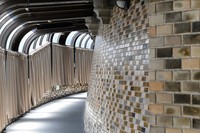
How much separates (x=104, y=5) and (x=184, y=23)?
14.3ft

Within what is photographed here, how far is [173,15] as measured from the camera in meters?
1.88

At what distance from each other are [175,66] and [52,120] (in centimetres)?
850

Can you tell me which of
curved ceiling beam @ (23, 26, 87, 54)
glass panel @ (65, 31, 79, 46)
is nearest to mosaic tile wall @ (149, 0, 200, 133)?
curved ceiling beam @ (23, 26, 87, 54)

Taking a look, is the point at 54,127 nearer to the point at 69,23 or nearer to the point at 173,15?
the point at 69,23

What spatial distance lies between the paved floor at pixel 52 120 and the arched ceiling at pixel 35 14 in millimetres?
2280

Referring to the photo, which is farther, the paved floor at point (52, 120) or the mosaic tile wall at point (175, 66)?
the paved floor at point (52, 120)

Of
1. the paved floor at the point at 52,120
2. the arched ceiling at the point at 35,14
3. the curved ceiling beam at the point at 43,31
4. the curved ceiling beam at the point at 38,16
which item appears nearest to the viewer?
the arched ceiling at the point at 35,14

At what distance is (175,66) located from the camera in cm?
185

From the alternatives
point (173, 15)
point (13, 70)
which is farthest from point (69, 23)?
point (173, 15)

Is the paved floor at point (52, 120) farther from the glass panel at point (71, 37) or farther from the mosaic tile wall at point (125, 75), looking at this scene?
the glass panel at point (71, 37)

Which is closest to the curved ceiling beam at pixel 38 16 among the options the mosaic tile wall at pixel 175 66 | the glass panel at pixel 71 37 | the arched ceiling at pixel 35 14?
the arched ceiling at pixel 35 14

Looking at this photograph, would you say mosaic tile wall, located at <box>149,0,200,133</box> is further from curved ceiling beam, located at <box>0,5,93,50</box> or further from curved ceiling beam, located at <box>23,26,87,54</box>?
curved ceiling beam, located at <box>23,26,87,54</box>

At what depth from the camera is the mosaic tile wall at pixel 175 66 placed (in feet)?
5.85

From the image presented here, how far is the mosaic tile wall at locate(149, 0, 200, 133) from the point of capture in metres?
1.78
